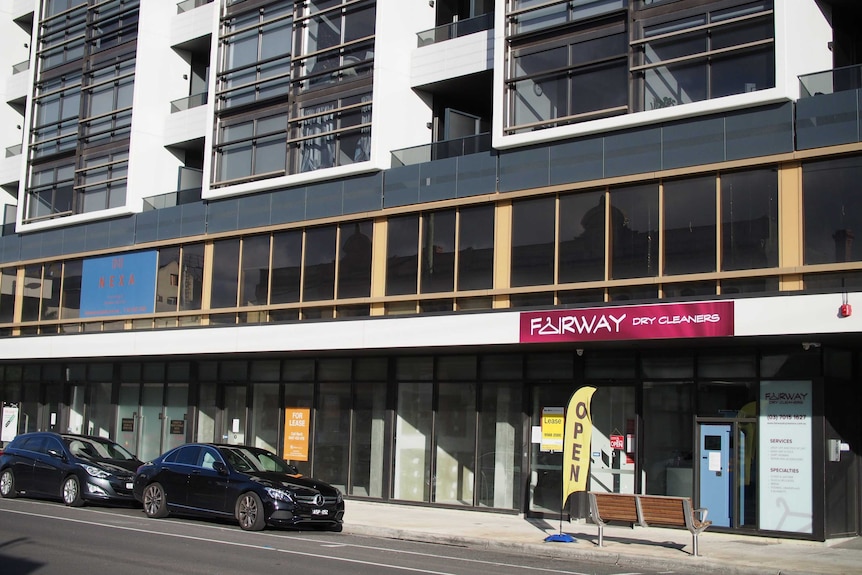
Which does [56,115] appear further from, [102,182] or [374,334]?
[374,334]

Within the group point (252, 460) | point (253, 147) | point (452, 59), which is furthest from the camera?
point (253, 147)

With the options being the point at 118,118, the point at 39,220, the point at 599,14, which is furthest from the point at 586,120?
the point at 39,220

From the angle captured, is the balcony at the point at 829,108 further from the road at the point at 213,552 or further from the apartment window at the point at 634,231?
the road at the point at 213,552

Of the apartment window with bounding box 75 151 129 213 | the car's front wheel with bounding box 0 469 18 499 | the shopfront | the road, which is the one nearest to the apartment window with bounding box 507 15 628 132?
the shopfront

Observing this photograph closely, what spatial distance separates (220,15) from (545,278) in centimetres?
1447

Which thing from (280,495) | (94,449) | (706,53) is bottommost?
(280,495)

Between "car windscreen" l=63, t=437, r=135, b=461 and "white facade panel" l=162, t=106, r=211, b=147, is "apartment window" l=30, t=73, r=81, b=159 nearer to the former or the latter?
"white facade panel" l=162, t=106, r=211, b=147

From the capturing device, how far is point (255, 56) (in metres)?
29.1

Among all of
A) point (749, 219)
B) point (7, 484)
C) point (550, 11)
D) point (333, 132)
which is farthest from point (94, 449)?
point (749, 219)

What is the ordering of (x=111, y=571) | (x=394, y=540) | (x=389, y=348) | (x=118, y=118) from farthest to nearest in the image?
(x=118, y=118) → (x=389, y=348) → (x=394, y=540) → (x=111, y=571)

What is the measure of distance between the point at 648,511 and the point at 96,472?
480 inches

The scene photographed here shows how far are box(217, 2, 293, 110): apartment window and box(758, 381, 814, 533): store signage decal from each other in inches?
624

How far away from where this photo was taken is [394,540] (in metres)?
18.3

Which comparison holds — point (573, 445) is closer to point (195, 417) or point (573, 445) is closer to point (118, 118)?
point (195, 417)
